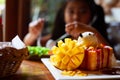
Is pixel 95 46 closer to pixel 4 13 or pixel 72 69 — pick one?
pixel 72 69

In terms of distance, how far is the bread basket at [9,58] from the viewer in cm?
71

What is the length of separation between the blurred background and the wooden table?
96cm

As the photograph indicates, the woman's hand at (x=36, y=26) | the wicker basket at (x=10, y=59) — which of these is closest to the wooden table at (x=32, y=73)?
the wicker basket at (x=10, y=59)

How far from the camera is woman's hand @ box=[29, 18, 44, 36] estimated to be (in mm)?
1458

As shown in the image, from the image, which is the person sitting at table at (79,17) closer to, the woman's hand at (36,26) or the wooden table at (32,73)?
the woman's hand at (36,26)

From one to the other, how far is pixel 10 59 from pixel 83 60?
0.73 ft

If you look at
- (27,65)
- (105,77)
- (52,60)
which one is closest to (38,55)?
(27,65)

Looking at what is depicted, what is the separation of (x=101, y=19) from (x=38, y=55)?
0.82 m

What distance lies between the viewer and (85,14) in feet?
5.58

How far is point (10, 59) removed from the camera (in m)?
0.73

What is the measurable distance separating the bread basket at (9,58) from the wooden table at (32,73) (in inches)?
1.1

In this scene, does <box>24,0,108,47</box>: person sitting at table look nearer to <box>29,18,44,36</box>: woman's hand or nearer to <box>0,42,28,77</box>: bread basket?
<box>29,18,44,36</box>: woman's hand

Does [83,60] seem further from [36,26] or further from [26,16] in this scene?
[26,16]

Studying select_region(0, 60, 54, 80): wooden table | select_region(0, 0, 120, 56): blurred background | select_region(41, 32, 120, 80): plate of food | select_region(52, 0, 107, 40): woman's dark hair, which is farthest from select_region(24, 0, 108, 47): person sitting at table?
select_region(41, 32, 120, 80): plate of food
